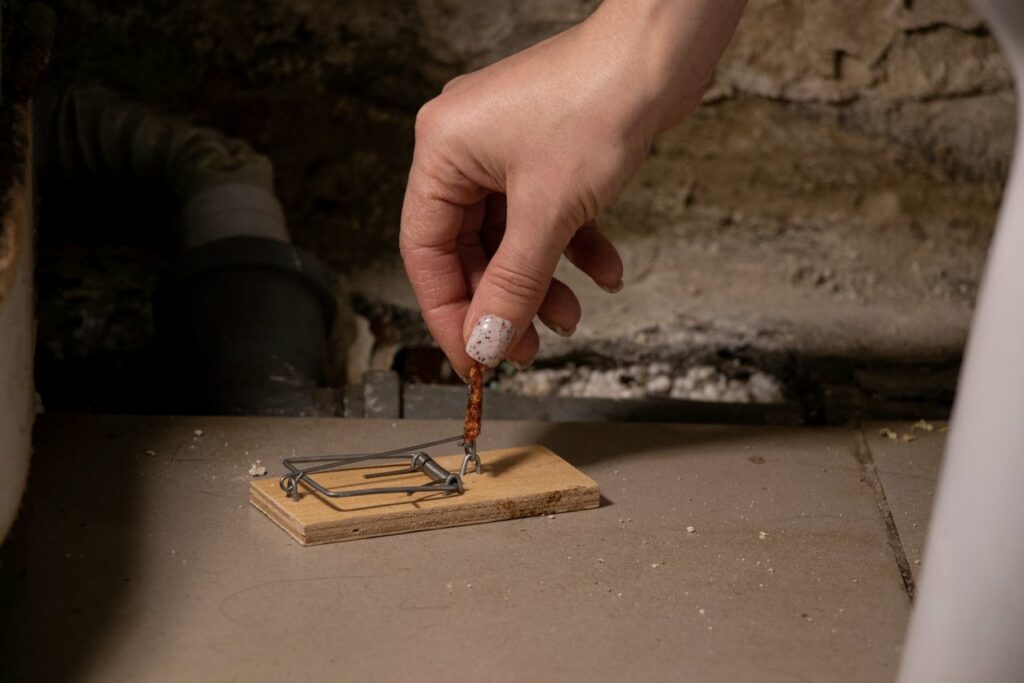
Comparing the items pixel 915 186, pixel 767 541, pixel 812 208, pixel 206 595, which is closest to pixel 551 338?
pixel 812 208

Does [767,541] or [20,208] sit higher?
[20,208]

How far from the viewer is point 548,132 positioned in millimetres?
1228

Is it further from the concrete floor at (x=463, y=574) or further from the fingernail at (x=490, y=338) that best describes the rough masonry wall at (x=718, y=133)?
the fingernail at (x=490, y=338)

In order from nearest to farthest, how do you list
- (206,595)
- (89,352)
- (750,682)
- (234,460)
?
(750,682) → (206,595) → (234,460) → (89,352)

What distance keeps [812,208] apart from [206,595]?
2.03 meters

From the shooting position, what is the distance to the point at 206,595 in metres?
1.11

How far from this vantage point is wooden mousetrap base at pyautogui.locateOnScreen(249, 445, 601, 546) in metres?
1.23

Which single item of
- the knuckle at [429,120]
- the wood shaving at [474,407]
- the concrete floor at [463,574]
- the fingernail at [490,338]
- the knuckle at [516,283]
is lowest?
the concrete floor at [463,574]

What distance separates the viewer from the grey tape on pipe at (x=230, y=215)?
7.11 feet

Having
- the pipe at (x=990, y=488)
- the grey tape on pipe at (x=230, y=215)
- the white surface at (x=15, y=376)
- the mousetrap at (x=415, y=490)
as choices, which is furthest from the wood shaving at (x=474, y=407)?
the grey tape on pipe at (x=230, y=215)

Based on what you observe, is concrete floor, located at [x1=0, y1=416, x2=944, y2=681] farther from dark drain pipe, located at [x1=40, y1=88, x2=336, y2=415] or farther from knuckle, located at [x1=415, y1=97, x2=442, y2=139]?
knuckle, located at [x1=415, y1=97, x2=442, y2=139]

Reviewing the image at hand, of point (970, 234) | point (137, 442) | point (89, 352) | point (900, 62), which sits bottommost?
point (89, 352)

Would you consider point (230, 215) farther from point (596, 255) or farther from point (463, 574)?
point (463, 574)

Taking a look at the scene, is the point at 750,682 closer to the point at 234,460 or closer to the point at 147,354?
the point at 234,460
